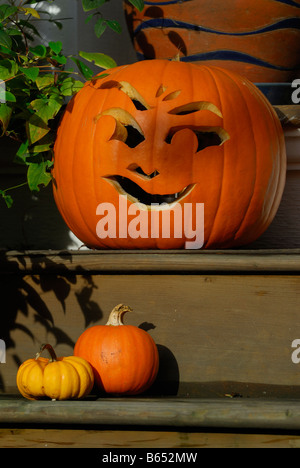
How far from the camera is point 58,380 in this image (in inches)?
43.9

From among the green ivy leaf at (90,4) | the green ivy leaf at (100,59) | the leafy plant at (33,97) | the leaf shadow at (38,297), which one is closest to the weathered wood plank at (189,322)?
the leaf shadow at (38,297)

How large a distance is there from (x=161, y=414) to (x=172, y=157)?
1.80 feet

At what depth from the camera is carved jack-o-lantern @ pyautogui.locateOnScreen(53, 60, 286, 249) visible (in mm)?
1332

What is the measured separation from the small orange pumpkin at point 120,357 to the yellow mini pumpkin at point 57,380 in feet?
0.14

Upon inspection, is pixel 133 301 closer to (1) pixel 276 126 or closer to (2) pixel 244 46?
(1) pixel 276 126

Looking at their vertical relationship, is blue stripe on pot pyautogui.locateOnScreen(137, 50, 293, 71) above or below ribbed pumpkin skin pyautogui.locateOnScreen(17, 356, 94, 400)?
above

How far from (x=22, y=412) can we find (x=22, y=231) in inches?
31.0

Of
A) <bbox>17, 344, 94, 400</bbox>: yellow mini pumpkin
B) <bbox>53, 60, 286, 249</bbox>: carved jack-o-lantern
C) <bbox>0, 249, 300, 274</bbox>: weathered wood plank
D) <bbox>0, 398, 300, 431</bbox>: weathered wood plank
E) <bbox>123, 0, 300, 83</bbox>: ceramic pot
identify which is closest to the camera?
<bbox>0, 398, 300, 431</bbox>: weathered wood plank

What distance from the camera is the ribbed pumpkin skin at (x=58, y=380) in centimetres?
111

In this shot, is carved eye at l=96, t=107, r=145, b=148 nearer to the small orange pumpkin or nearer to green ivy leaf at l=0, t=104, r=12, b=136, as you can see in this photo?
green ivy leaf at l=0, t=104, r=12, b=136

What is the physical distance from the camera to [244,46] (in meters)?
1.70

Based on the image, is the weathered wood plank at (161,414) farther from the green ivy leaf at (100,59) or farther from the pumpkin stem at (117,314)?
the green ivy leaf at (100,59)

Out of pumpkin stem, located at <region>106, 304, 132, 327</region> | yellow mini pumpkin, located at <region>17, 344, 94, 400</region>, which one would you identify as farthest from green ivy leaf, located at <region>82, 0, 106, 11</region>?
yellow mini pumpkin, located at <region>17, 344, 94, 400</region>
